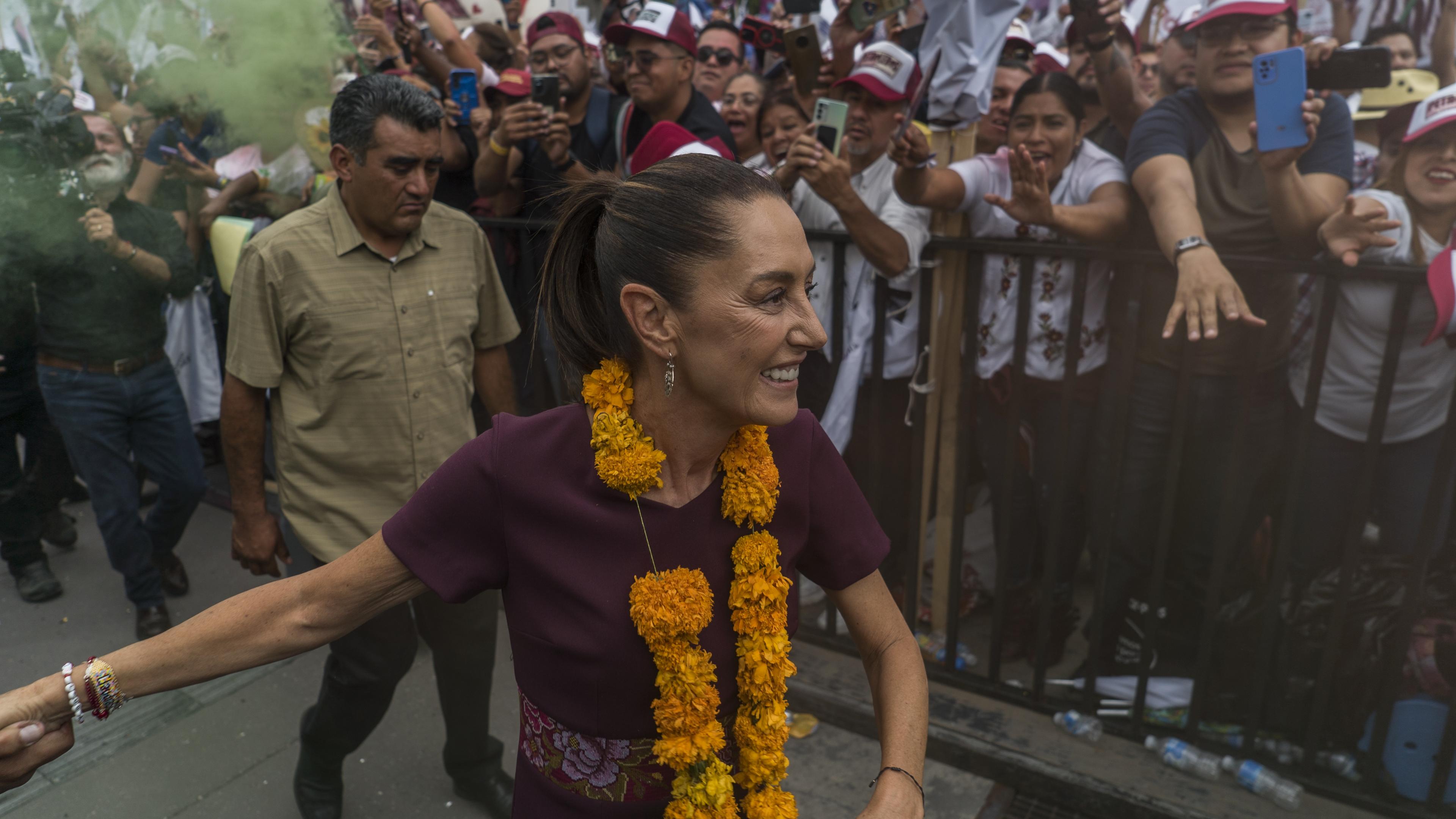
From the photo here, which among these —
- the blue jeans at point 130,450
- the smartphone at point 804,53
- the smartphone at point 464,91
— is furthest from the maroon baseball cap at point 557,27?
the blue jeans at point 130,450

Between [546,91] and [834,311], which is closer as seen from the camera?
[834,311]

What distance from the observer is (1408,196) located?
3.15 m

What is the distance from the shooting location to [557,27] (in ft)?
17.2

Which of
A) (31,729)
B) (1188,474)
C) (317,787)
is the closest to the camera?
(31,729)

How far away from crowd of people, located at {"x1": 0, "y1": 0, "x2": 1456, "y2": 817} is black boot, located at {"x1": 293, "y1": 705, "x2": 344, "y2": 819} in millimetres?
12

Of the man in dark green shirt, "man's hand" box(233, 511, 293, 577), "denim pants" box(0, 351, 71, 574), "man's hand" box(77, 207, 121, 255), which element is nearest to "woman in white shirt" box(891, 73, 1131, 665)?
"man's hand" box(233, 511, 293, 577)

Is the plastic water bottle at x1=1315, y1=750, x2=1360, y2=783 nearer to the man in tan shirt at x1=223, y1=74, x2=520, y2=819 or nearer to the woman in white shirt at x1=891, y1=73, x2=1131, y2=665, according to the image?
the woman in white shirt at x1=891, y1=73, x2=1131, y2=665

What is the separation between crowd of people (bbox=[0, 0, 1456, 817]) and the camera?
9.51 ft

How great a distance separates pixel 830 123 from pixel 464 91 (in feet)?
7.35

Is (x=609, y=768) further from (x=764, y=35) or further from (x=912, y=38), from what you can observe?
(x=764, y=35)

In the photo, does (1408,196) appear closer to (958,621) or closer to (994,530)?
(994,530)

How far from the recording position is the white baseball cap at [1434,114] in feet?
9.84

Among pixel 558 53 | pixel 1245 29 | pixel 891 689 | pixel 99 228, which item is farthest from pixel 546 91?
pixel 891 689

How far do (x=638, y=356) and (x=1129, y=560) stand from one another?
2.46 meters
